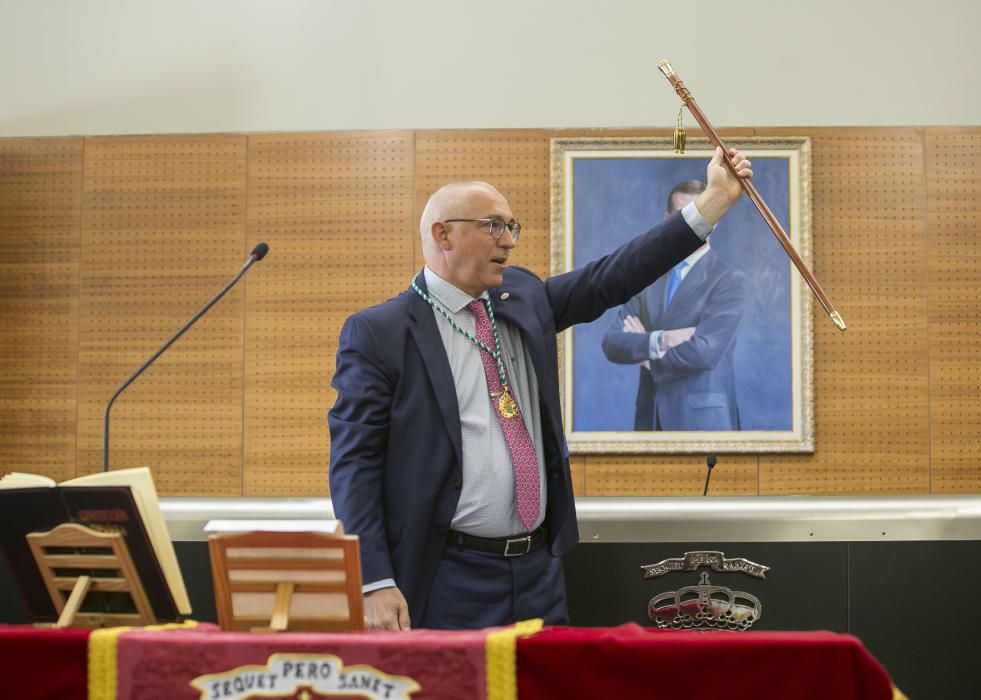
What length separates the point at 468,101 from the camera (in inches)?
214

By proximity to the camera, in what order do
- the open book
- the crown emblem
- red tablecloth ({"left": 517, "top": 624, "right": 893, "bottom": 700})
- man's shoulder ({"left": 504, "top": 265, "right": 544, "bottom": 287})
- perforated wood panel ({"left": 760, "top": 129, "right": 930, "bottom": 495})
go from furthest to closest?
perforated wood panel ({"left": 760, "top": 129, "right": 930, "bottom": 495})
the crown emblem
man's shoulder ({"left": 504, "top": 265, "right": 544, "bottom": 287})
the open book
red tablecloth ({"left": 517, "top": 624, "right": 893, "bottom": 700})

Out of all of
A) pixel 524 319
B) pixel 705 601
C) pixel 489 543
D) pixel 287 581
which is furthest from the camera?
pixel 705 601

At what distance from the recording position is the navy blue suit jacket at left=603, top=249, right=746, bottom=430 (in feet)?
17.2

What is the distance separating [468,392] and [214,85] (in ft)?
12.2

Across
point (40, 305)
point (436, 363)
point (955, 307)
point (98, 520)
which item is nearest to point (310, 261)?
point (40, 305)

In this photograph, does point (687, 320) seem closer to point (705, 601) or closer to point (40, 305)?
point (705, 601)

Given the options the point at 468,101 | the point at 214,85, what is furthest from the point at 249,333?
the point at 468,101

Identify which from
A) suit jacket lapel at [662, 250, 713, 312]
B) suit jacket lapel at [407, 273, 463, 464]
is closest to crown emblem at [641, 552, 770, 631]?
suit jacket lapel at [407, 273, 463, 464]

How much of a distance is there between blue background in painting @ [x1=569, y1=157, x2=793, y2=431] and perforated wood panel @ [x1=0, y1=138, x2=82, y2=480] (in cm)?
288

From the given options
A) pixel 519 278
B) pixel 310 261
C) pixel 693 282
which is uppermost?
pixel 310 261

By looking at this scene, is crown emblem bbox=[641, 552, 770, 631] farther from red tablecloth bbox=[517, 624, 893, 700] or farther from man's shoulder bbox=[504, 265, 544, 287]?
red tablecloth bbox=[517, 624, 893, 700]

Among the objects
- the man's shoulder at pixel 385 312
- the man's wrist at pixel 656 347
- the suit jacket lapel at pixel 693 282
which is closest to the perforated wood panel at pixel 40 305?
the man's wrist at pixel 656 347

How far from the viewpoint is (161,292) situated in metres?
5.45

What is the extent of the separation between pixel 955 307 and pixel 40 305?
16.9ft
